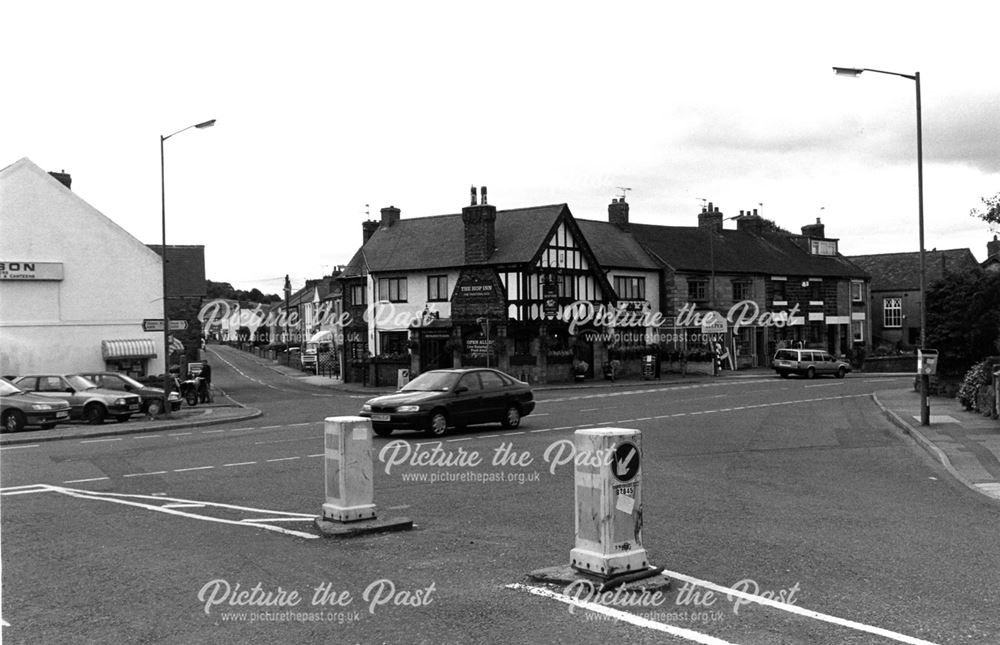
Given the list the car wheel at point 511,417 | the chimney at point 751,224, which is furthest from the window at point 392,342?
the car wheel at point 511,417

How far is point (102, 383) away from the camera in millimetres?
29422

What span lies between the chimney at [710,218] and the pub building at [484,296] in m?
16.0

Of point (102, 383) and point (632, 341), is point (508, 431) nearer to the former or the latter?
point (102, 383)

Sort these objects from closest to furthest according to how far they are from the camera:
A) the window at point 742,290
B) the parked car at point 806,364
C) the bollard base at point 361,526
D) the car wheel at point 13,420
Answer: the bollard base at point 361,526
the car wheel at point 13,420
the parked car at point 806,364
the window at point 742,290

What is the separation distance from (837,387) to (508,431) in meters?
25.6

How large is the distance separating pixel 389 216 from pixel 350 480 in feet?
156

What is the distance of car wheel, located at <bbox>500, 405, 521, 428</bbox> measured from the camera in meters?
21.8

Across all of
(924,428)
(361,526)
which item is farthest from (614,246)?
(361,526)

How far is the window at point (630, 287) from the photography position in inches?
2153

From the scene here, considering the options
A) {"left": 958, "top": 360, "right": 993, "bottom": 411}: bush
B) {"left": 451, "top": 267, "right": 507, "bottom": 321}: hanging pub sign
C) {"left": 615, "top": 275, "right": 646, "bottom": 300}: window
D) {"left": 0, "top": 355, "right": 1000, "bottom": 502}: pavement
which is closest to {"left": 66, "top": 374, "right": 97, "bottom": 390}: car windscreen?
{"left": 0, "top": 355, "right": 1000, "bottom": 502}: pavement

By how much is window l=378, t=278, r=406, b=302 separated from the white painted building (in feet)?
44.3

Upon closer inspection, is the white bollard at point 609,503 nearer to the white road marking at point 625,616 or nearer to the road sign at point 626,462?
the road sign at point 626,462

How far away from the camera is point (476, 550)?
28.4ft

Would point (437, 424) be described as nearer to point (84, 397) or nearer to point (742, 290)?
point (84, 397)
